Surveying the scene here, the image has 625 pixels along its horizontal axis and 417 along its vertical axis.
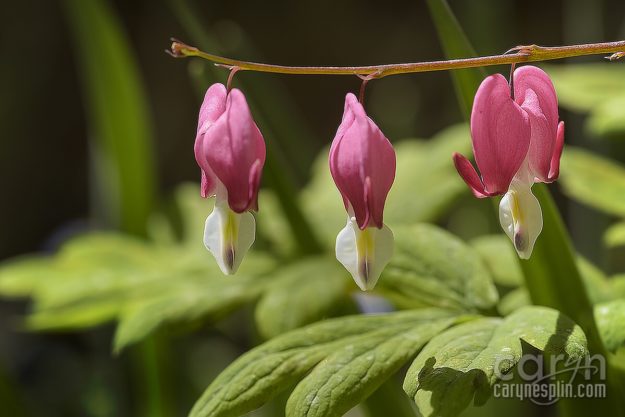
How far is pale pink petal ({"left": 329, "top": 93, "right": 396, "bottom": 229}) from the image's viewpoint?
1.98 ft

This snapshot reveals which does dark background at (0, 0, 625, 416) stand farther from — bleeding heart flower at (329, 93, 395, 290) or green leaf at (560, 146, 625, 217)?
bleeding heart flower at (329, 93, 395, 290)

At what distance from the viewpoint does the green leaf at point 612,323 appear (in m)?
0.70

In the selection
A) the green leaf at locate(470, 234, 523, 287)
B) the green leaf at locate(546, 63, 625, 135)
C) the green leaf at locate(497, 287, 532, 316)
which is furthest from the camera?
the green leaf at locate(546, 63, 625, 135)

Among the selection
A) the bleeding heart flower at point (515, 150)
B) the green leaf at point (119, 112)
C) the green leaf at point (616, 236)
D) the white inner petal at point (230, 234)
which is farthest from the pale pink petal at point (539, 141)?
the green leaf at point (119, 112)

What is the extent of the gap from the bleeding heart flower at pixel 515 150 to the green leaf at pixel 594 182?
35 centimetres

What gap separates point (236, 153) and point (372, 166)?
0.10 meters

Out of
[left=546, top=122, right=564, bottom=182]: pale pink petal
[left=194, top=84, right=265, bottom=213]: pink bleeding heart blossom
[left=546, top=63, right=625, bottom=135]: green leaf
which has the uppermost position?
[left=194, top=84, right=265, bottom=213]: pink bleeding heart blossom

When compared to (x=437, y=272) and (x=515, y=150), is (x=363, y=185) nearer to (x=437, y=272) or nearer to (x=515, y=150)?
(x=515, y=150)

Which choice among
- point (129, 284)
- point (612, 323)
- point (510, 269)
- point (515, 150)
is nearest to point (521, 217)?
point (515, 150)

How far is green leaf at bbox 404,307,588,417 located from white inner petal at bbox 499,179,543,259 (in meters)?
0.07

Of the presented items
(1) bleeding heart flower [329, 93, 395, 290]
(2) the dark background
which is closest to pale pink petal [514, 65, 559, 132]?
(1) bleeding heart flower [329, 93, 395, 290]

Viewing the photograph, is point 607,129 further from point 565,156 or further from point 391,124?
point 391,124

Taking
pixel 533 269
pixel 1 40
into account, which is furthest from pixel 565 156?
pixel 1 40

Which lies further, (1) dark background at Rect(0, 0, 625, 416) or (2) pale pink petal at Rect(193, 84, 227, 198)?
(1) dark background at Rect(0, 0, 625, 416)
